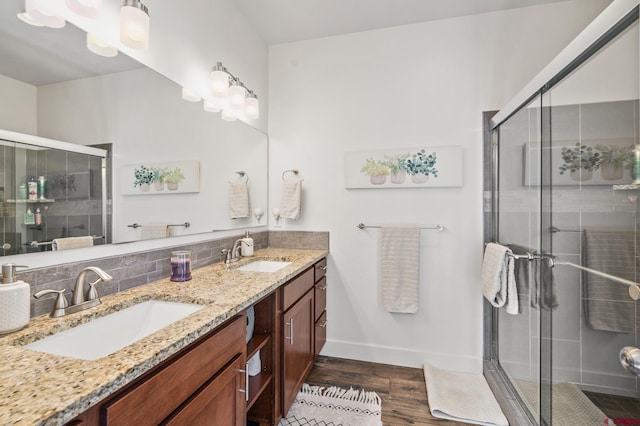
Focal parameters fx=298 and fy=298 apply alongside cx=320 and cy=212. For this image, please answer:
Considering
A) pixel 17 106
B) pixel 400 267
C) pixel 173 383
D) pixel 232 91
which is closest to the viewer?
pixel 173 383

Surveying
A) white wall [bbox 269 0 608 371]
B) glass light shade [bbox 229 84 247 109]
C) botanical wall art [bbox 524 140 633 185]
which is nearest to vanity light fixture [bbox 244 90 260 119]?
glass light shade [bbox 229 84 247 109]

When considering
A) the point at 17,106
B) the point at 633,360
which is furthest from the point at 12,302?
the point at 633,360

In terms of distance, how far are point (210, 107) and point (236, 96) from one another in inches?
9.1

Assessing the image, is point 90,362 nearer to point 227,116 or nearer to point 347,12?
point 227,116

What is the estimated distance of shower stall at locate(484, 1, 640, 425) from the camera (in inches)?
44.4

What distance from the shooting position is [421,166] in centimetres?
227

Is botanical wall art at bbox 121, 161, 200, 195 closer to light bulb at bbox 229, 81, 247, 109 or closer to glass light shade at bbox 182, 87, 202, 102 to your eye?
glass light shade at bbox 182, 87, 202, 102

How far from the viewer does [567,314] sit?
1.43m

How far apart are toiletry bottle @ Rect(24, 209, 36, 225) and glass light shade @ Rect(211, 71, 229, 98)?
3.94ft

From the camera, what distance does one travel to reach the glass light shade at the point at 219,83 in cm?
185

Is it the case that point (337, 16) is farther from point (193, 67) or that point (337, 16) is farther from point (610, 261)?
point (610, 261)

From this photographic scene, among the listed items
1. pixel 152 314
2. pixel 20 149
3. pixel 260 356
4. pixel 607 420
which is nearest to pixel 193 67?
pixel 20 149

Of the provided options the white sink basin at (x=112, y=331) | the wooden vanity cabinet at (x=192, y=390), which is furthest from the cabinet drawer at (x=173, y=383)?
the white sink basin at (x=112, y=331)

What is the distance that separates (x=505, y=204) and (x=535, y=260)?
510 mm
